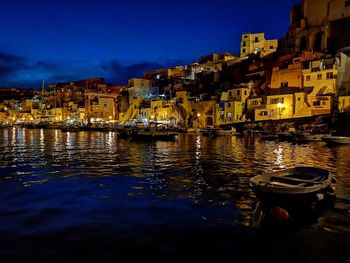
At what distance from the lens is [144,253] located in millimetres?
7141

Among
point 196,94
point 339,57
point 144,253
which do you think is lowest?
point 144,253

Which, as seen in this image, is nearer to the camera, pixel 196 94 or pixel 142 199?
pixel 142 199

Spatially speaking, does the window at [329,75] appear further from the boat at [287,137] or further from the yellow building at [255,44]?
the yellow building at [255,44]

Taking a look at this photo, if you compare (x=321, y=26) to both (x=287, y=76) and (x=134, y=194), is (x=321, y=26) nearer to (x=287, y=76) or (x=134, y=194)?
(x=287, y=76)

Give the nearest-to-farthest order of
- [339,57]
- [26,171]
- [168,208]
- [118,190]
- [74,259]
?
[74,259]
[168,208]
[118,190]
[26,171]
[339,57]

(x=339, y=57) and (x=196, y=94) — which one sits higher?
(x=339, y=57)

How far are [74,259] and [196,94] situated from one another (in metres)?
70.2

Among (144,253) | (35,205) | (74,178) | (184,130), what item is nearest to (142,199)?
(35,205)

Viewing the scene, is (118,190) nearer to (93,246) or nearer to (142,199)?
(142,199)

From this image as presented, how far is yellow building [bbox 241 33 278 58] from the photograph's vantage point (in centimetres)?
8006

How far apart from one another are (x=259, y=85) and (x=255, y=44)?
75.9 feet

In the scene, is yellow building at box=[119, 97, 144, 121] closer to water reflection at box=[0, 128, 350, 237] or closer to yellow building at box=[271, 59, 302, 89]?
yellow building at box=[271, 59, 302, 89]

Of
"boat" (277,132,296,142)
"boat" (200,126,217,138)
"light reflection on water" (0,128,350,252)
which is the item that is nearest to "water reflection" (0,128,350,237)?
"light reflection on water" (0,128,350,252)

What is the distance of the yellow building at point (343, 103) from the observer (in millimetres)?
47366
